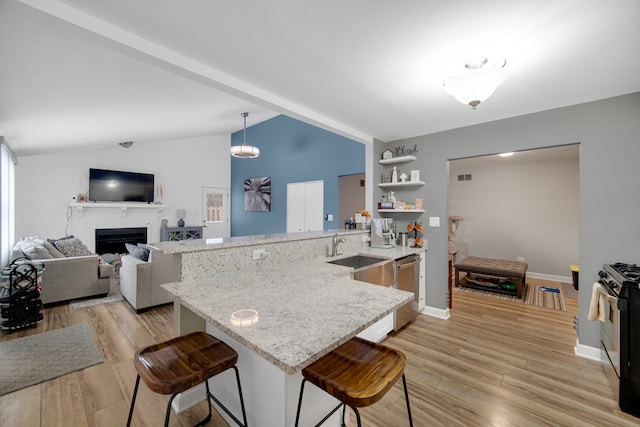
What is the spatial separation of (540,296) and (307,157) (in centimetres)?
474

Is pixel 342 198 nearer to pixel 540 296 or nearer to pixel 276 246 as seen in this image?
pixel 276 246

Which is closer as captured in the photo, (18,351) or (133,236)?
(18,351)

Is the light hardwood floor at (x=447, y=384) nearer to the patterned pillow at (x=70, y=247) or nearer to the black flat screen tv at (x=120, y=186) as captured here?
the patterned pillow at (x=70, y=247)

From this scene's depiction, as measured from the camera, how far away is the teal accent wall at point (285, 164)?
4859 millimetres

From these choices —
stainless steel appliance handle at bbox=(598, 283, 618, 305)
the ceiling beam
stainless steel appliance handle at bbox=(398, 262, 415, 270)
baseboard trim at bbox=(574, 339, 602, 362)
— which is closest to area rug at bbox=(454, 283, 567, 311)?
baseboard trim at bbox=(574, 339, 602, 362)

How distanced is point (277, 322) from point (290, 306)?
18 cm

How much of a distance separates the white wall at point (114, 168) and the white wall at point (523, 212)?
646cm

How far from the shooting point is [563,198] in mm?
4922

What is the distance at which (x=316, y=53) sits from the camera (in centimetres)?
173

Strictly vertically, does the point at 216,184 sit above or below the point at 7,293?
above

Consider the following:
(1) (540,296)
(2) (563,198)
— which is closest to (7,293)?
(1) (540,296)

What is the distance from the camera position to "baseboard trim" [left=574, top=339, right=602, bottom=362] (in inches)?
92.2

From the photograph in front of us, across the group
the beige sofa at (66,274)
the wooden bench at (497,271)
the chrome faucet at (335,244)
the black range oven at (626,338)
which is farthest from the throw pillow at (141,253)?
the wooden bench at (497,271)

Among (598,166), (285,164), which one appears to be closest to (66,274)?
(285,164)
